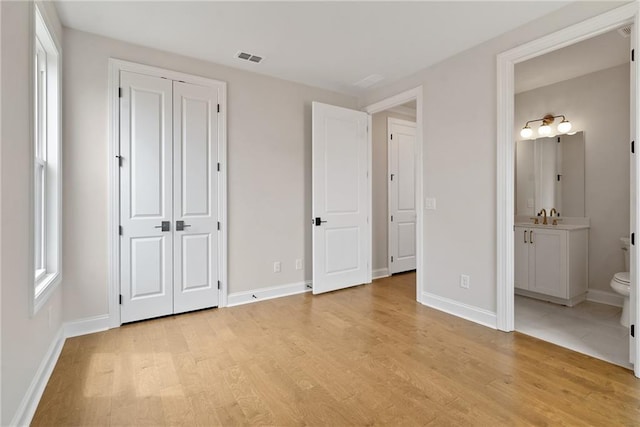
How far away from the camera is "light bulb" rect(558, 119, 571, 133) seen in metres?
3.89

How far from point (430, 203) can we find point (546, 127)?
2.00 meters

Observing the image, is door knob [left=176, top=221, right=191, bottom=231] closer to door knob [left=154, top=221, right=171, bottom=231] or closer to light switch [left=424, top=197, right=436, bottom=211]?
door knob [left=154, top=221, right=171, bottom=231]

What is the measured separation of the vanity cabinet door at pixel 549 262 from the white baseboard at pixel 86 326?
4.59 meters

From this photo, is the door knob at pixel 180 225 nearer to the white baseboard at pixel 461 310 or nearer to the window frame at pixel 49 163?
the window frame at pixel 49 163

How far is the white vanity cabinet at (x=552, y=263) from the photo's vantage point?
137 inches

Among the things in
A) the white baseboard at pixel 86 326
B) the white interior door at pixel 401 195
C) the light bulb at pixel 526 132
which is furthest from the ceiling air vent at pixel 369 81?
the white baseboard at pixel 86 326

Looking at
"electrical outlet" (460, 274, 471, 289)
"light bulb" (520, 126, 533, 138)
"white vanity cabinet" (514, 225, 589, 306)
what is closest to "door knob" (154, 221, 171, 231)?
"electrical outlet" (460, 274, 471, 289)

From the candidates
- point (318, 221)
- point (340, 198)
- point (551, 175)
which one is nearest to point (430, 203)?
point (340, 198)

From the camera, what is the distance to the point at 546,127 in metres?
4.07

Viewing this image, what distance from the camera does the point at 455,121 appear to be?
Answer: 3314 millimetres

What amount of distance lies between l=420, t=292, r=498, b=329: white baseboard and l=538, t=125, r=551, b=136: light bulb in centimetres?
260

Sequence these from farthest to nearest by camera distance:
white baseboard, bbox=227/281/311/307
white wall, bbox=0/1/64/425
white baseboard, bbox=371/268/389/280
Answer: white baseboard, bbox=371/268/389/280 < white baseboard, bbox=227/281/311/307 < white wall, bbox=0/1/64/425

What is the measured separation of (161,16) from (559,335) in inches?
171

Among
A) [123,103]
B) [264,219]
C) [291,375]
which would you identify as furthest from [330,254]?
[123,103]
